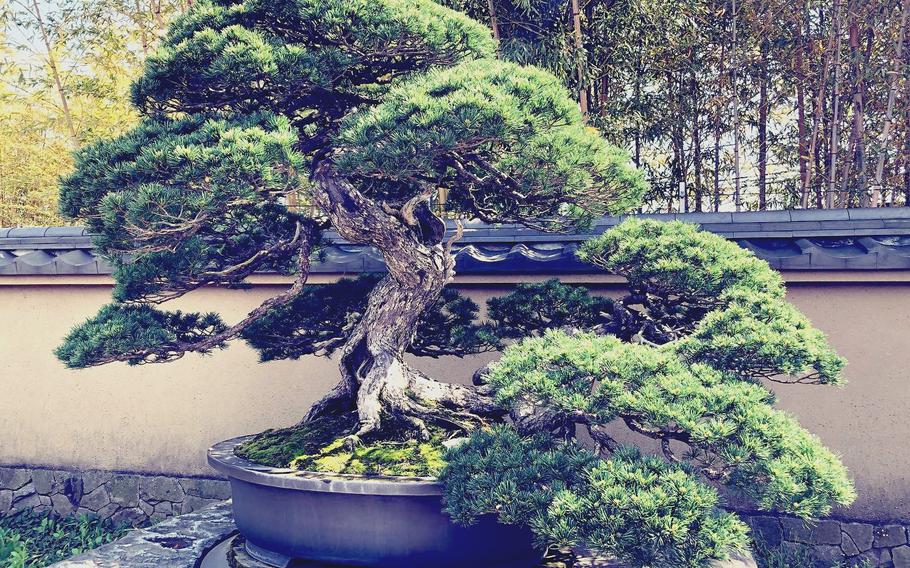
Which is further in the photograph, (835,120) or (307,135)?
(835,120)

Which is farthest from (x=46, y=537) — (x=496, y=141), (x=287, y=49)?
(x=496, y=141)

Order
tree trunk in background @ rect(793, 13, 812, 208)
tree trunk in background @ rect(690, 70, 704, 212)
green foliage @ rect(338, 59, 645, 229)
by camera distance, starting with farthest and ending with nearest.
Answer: tree trunk in background @ rect(690, 70, 704, 212), tree trunk in background @ rect(793, 13, 812, 208), green foliage @ rect(338, 59, 645, 229)

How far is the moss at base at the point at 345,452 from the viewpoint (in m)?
2.44

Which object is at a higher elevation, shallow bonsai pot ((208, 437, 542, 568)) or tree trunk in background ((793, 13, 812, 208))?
tree trunk in background ((793, 13, 812, 208))

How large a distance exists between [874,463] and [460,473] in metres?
2.32

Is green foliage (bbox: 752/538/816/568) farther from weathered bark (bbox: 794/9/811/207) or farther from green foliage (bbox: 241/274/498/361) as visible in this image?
weathered bark (bbox: 794/9/811/207)

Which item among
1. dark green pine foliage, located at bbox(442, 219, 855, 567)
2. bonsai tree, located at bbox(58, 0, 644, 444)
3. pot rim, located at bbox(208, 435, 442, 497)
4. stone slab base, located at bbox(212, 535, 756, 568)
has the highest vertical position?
bonsai tree, located at bbox(58, 0, 644, 444)

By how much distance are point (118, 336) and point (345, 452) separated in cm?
91

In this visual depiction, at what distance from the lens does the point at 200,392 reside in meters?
4.49

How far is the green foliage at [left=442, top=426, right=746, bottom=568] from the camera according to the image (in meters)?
1.83

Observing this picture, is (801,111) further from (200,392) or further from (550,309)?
(200,392)

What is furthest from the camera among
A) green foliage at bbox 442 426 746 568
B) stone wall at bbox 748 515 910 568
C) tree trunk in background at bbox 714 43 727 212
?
tree trunk in background at bbox 714 43 727 212

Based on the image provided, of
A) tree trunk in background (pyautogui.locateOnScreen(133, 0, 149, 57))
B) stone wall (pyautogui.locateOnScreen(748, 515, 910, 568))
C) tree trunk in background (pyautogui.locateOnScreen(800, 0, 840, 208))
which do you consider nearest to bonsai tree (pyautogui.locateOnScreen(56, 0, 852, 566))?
stone wall (pyautogui.locateOnScreen(748, 515, 910, 568))

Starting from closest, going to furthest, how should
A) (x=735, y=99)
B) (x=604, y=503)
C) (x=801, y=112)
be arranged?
(x=604, y=503) < (x=735, y=99) < (x=801, y=112)
